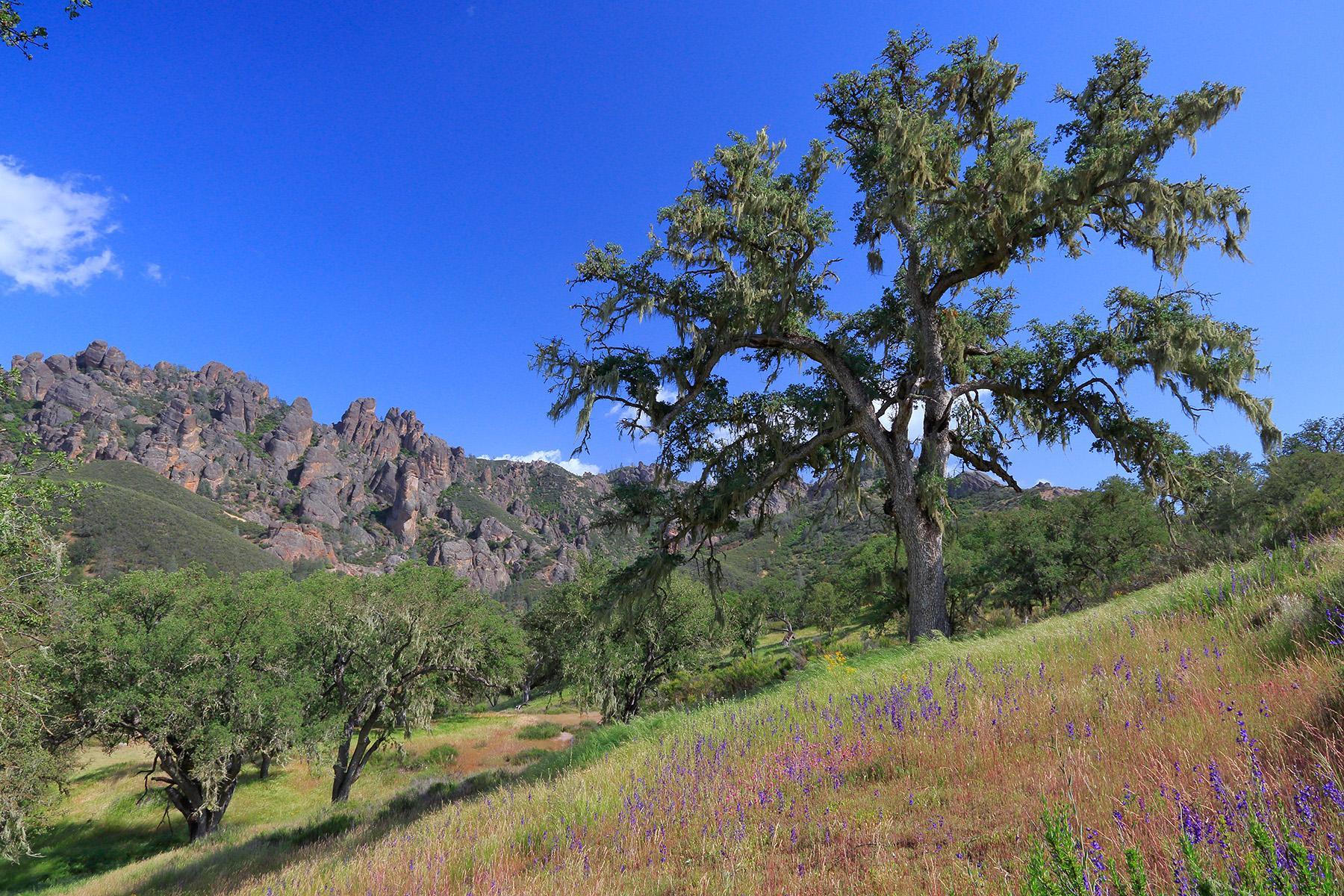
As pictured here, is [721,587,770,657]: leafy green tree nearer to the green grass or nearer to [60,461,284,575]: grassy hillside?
[60,461,284,575]: grassy hillside

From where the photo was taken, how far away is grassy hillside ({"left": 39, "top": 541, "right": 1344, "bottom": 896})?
2.44 meters

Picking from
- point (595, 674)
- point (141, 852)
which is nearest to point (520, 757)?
point (595, 674)

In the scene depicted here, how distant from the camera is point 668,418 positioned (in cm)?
1131

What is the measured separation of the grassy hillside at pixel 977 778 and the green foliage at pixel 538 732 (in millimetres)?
37748

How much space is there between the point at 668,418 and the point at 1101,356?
816cm

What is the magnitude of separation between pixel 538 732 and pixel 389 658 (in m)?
20.7

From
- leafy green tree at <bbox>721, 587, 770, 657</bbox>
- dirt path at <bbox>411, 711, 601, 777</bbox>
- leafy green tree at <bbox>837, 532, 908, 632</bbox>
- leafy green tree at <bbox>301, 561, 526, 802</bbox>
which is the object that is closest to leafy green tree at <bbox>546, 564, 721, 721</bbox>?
leafy green tree at <bbox>301, 561, 526, 802</bbox>

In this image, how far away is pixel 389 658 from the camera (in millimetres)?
24797

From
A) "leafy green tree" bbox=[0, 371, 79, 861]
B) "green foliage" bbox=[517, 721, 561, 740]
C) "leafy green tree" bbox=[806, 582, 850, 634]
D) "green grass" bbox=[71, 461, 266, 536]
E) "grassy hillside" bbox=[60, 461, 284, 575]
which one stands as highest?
"green grass" bbox=[71, 461, 266, 536]

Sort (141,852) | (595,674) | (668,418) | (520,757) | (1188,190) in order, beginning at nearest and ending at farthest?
(1188,190), (668,418), (141,852), (595,674), (520,757)

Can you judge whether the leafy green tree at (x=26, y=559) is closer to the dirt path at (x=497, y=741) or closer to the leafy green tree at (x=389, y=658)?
the leafy green tree at (x=389, y=658)

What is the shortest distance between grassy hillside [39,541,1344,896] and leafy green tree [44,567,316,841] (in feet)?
63.8

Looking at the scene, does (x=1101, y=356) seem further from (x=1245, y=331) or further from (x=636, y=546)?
(x=636, y=546)

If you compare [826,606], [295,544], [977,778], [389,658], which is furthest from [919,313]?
[295,544]
